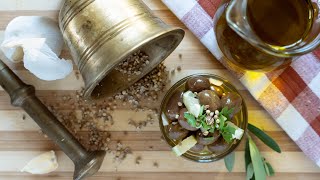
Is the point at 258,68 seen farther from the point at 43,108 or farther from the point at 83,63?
the point at 43,108

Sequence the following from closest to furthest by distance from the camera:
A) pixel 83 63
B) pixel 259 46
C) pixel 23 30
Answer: pixel 259 46
pixel 83 63
pixel 23 30

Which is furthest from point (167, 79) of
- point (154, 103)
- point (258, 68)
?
point (258, 68)

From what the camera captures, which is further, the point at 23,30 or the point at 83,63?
the point at 23,30

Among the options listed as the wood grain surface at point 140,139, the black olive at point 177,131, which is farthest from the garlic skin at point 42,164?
the black olive at point 177,131

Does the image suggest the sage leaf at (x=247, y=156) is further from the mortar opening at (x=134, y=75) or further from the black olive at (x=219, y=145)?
the mortar opening at (x=134, y=75)

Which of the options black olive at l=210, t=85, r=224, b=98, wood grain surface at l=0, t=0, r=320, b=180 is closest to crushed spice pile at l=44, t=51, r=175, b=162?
wood grain surface at l=0, t=0, r=320, b=180

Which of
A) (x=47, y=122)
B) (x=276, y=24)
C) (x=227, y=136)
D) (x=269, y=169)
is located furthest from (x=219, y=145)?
(x=47, y=122)

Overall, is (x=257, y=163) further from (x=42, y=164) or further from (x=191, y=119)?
(x=42, y=164)
